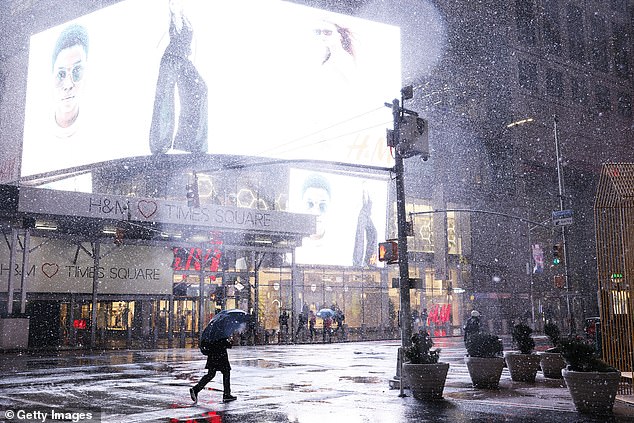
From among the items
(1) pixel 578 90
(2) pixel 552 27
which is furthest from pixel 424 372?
(2) pixel 552 27

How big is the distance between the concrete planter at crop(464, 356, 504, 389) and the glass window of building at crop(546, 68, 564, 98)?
201 feet

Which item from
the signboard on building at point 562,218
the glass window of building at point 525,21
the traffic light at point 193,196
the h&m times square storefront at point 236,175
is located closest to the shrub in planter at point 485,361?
the traffic light at point 193,196

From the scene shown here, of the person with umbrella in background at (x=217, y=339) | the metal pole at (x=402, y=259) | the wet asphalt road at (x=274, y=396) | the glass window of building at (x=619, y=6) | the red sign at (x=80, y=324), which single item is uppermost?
the glass window of building at (x=619, y=6)

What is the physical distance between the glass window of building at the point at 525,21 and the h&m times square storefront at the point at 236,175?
16.0 metres

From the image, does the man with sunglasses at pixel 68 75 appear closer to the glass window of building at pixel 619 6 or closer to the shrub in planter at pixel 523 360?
the shrub in planter at pixel 523 360

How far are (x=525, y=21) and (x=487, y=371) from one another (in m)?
64.0

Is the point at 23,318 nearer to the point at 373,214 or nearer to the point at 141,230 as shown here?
the point at 141,230

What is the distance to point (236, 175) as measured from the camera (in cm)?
5253

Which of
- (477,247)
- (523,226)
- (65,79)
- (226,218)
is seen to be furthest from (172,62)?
(523,226)

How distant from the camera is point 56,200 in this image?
32.8 metres

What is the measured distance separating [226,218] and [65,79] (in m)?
28.0

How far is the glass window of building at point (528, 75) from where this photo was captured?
68.2 meters

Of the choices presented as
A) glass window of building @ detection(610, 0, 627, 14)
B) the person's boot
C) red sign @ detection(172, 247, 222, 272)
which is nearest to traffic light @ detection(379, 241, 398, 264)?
the person's boot

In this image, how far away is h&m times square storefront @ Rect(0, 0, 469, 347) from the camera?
3962 cm
